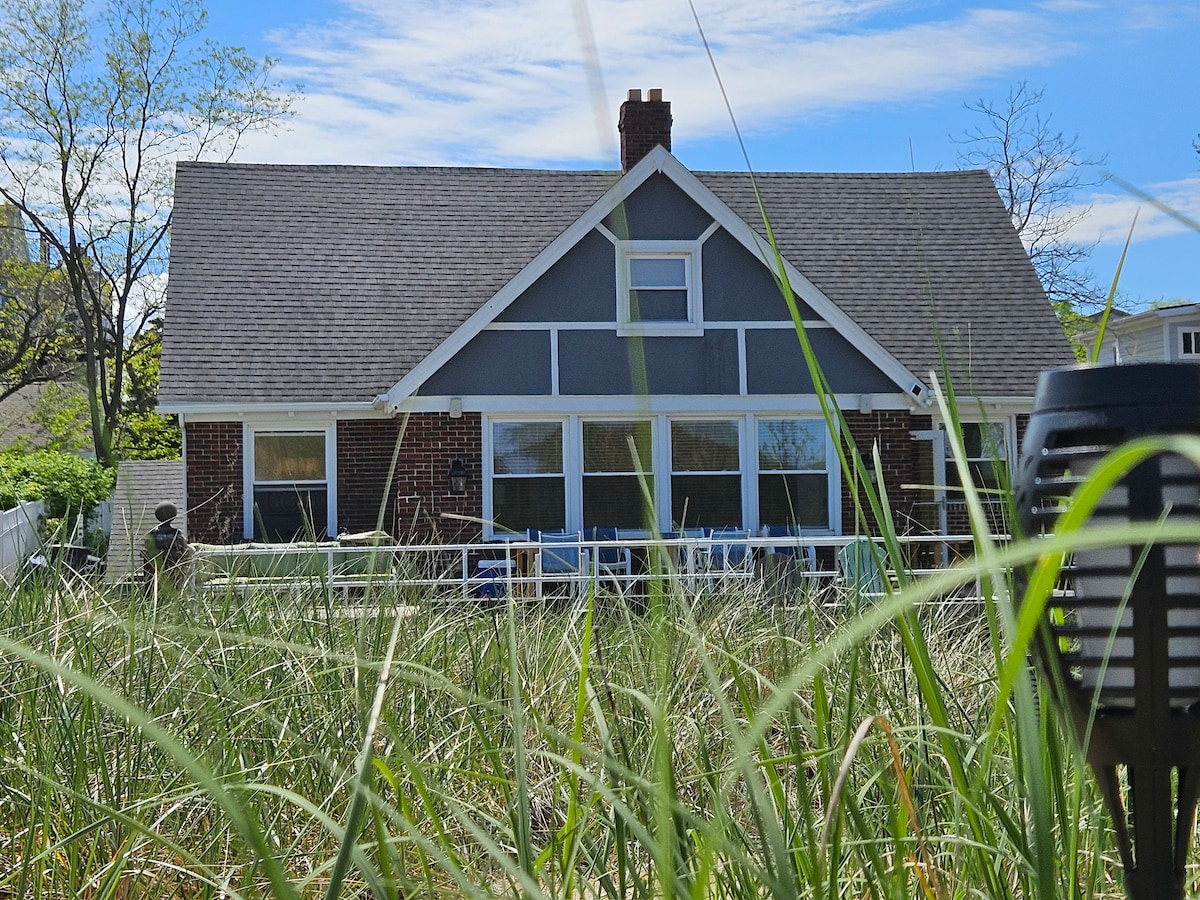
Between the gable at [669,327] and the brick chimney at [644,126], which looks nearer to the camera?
the gable at [669,327]

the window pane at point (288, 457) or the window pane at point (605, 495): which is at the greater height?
the window pane at point (288, 457)

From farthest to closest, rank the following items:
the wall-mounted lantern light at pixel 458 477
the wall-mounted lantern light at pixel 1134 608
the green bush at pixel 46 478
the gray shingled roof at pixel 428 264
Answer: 1. the green bush at pixel 46 478
2. the gray shingled roof at pixel 428 264
3. the wall-mounted lantern light at pixel 458 477
4. the wall-mounted lantern light at pixel 1134 608

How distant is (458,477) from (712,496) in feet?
10.7

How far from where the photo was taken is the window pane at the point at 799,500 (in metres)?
15.5

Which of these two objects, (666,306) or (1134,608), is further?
(666,306)

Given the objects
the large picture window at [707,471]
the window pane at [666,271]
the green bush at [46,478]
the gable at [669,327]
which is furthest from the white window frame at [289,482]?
the green bush at [46,478]

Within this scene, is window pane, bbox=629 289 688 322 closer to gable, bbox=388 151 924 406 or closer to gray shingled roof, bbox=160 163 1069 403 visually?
gable, bbox=388 151 924 406

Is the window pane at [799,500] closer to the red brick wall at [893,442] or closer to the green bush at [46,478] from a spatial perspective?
the red brick wall at [893,442]

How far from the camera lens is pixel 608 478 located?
15.3 m

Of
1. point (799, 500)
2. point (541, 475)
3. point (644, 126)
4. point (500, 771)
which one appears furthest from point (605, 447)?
point (500, 771)

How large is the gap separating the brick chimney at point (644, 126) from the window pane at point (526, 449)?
467cm

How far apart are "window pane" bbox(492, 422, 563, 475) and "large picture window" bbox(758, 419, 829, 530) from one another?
2.67m

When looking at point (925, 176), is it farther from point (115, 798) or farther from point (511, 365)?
point (115, 798)

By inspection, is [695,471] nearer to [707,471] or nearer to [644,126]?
[707,471]
